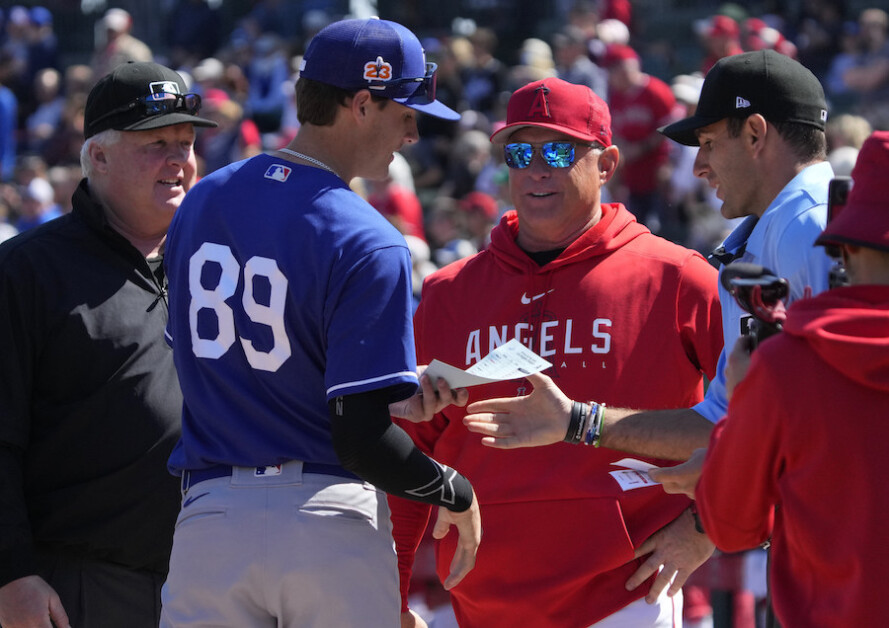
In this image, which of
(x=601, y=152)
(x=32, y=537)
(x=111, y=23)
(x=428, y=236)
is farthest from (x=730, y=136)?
(x=111, y=23)

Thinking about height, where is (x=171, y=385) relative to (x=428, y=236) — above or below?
above

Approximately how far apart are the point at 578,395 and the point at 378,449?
1014mm

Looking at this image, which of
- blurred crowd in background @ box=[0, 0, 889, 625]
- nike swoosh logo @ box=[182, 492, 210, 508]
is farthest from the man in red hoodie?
blurred crowd in background @ box=[0, 0, 889, 625]

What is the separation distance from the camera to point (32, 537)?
3.88m

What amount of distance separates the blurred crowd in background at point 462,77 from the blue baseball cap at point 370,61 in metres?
4.00

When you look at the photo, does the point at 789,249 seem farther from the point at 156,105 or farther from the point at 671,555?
the point at 156,105

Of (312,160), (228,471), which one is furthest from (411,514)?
(312,160)

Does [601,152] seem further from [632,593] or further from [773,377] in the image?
[773,377]

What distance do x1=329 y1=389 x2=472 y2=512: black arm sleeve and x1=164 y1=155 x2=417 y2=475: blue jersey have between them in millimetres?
52

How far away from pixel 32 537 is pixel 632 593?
6.19 feet

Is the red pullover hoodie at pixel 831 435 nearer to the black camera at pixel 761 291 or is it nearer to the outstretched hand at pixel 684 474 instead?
the black camera at pixel 761 291

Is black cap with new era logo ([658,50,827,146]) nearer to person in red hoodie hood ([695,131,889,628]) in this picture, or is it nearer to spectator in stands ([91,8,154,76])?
person in red hoodie hood ([695,131,889,628])

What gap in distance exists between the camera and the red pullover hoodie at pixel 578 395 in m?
3.83

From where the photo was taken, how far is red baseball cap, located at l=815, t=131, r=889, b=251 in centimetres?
255
